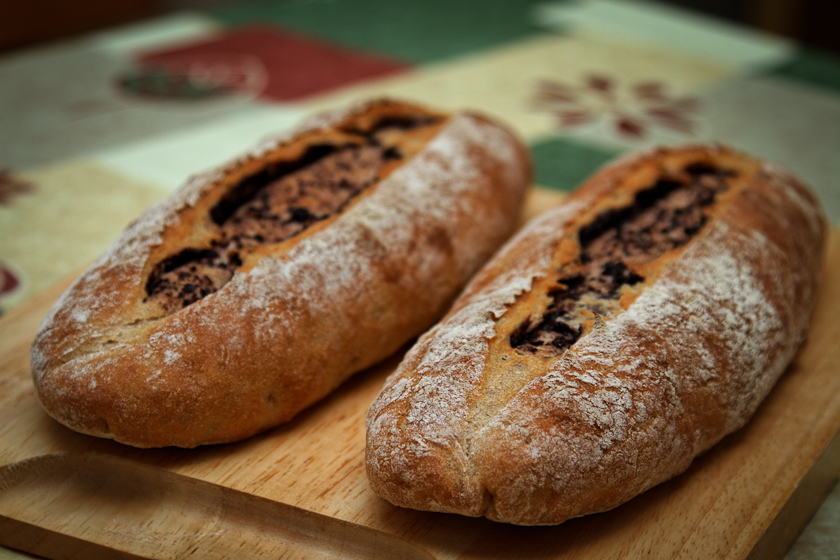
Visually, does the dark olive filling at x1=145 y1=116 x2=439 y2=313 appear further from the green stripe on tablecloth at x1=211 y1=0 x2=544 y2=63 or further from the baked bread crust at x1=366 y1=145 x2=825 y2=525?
the green stripe on tablecloth at x1=211 y1=0 x2=544 y2=63

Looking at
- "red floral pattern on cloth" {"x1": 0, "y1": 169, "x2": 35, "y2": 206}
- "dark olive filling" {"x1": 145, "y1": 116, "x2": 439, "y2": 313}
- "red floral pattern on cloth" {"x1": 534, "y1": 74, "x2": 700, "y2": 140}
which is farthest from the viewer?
"red floral pattern on cloth" {"x1": 534, "y1": 74, "x2": 700, "y2": 140}

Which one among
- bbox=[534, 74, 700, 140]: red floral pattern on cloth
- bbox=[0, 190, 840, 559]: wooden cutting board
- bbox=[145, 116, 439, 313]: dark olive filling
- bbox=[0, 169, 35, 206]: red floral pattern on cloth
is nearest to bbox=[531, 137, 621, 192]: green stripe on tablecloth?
bbox=[534, 74, 700, 140]: red floral pattern on cloth

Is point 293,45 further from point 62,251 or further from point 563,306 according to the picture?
point 563,306

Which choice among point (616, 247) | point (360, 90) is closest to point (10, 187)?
point (360, 90)

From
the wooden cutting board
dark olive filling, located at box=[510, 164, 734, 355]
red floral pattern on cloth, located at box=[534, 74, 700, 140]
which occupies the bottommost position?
the wooden cutting board

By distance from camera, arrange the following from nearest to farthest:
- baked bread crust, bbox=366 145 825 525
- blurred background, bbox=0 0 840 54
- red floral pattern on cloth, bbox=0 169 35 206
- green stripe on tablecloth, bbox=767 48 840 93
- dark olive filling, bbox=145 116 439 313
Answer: baked bread crust, bbox=366 145 825 525, dark olive filling, bbox=145 116 439 313, red floral pattern on cloth, bbox=0 169 35 206, green stripe on tablecloth, bbox=767 48 840 93, blurred background, bbox=0 0 840 54

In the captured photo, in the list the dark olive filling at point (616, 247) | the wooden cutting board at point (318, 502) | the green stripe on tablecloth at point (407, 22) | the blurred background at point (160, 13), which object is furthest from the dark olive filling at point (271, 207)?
the blurred background at point (160, 13)

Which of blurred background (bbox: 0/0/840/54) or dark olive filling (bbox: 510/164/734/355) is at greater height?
dark olive filling (bbox: 510/164/734/355)

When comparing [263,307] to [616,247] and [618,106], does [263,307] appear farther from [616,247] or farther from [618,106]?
[618,106]
